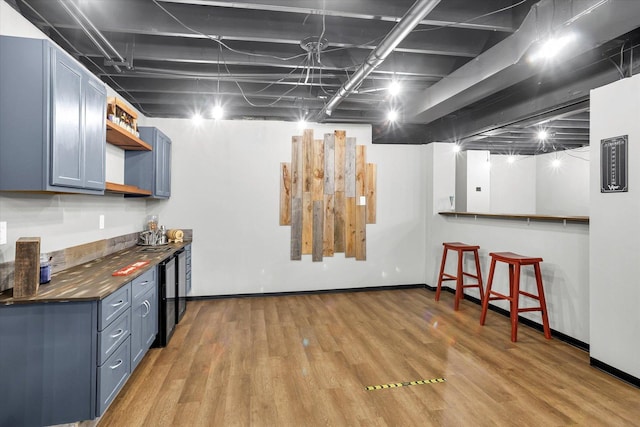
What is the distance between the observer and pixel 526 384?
99.1 inches

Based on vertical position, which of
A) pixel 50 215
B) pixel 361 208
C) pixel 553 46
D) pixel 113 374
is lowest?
pixel 113 374

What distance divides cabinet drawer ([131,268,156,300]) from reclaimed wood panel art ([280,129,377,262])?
2343 mm

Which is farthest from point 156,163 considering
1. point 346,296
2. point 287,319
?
point 346,296

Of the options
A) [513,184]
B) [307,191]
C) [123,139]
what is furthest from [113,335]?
[513,184]

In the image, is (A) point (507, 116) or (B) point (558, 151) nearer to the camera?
(A) point (507, 116)

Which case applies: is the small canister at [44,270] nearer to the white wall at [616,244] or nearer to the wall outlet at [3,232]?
the wall outlet at [3,232]

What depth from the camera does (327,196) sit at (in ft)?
16.9

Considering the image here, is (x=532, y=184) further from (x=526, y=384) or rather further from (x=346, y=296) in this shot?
(x=526, y=384)

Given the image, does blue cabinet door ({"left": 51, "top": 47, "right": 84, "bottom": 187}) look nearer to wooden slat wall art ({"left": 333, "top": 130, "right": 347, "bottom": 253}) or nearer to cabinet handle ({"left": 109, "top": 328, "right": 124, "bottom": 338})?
cabinet handle ({"left": 109, "top": 328, "right": 124, "bottom": 338})

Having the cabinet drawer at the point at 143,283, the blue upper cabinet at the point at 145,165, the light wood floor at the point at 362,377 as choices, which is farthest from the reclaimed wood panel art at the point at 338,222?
the cabinet drawer at the point at 143,283

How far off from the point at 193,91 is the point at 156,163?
1000 millimetres

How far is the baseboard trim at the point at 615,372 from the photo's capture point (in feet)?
8.15

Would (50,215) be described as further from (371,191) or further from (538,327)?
(538,327)

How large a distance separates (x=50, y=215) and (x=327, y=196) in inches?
135
